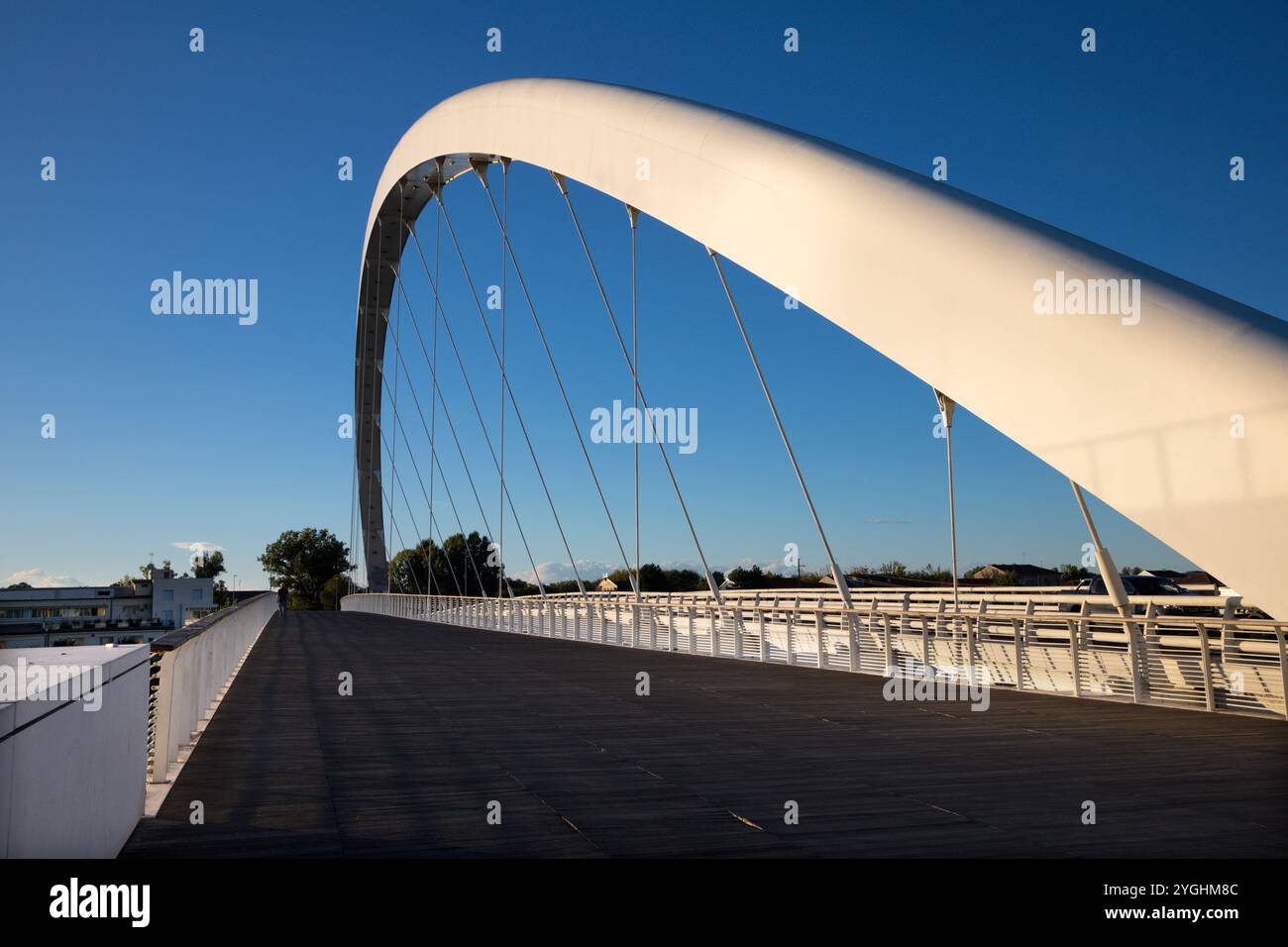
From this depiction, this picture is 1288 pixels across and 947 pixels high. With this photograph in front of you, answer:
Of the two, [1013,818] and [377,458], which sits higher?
[377,458]

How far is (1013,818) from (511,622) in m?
26.9

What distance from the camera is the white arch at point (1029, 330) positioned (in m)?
6.91

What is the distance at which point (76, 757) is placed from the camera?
12.0 feet

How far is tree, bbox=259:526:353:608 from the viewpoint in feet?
462

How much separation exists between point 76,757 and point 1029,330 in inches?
269

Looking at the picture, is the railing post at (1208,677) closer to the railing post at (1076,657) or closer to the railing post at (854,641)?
the railing post at (1076,657)

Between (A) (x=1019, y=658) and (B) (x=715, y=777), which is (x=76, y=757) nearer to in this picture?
(B) (x=715, y=777)

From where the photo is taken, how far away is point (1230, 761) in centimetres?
674

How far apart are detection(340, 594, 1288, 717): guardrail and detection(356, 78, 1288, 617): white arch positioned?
1.72 m

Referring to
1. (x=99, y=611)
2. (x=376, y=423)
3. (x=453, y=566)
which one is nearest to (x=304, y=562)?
(x=453, y=566)

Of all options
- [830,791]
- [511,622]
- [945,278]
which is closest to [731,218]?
[945,278]

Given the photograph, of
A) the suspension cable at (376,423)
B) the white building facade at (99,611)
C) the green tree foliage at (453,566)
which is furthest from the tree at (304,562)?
the white building facade at (99,611)

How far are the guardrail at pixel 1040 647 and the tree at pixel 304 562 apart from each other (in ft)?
421

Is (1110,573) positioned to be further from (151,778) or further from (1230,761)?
(151,778)
